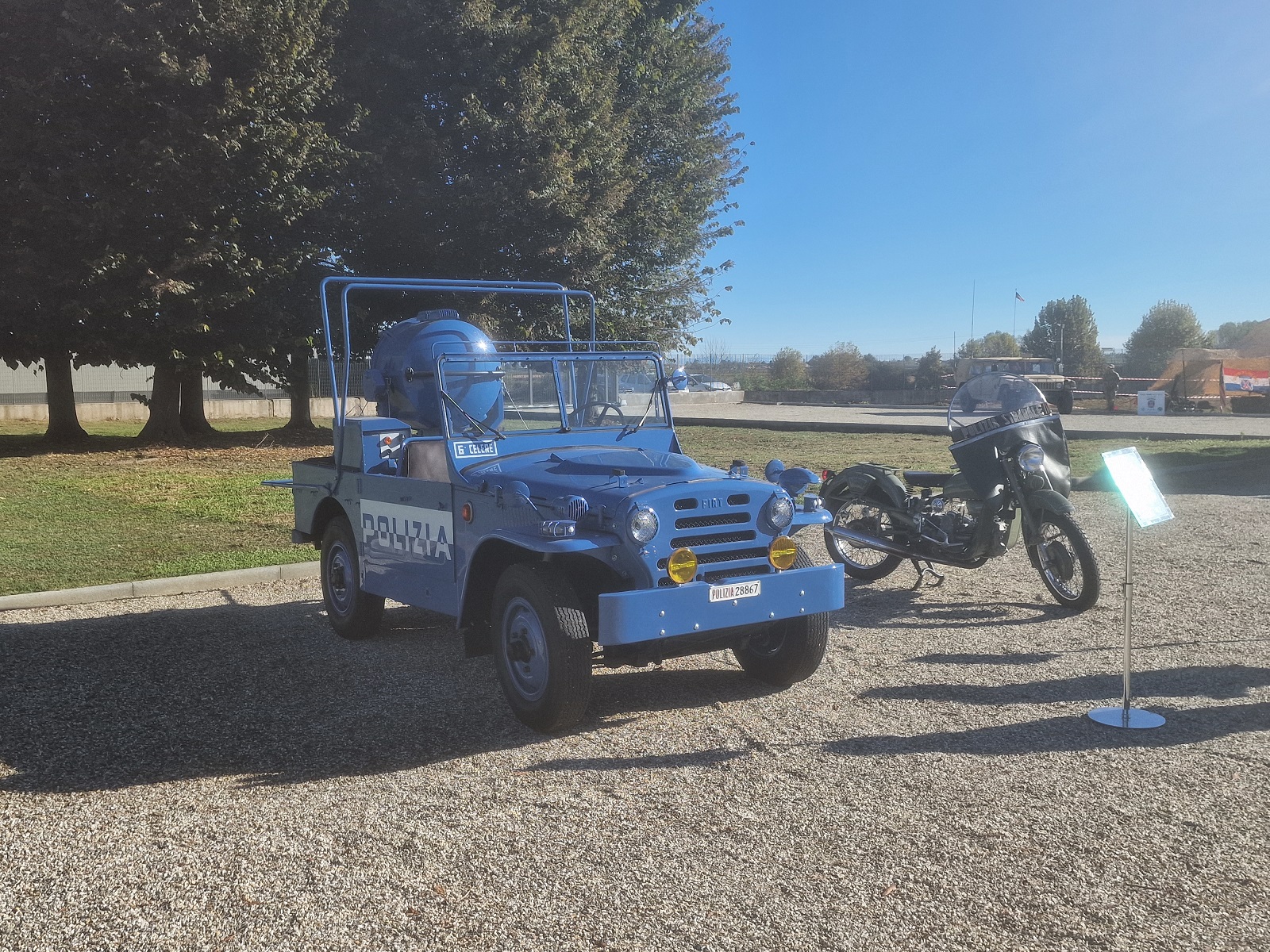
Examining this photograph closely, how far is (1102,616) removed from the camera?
7723 mm

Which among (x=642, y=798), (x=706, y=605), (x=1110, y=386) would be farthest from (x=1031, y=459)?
(x=1110, y=386)

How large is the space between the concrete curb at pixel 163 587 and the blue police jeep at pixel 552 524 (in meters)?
1.75

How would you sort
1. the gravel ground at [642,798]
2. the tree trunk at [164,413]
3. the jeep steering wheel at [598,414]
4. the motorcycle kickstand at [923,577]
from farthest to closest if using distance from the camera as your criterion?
1. the tree trunk at [164,413]
2. the motorcycle kickstand at [923,577]
3. the jeep steering wheel at [598,414]
4. the gravel ground at [642,798]

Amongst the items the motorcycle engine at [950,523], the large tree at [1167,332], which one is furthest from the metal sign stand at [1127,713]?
the large tree at [1167,332]

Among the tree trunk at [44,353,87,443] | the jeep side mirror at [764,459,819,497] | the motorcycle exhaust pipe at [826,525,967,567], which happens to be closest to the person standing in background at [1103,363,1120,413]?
the tree trunk at [44,353,87,443]

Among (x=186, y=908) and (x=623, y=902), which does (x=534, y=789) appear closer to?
(x=623, y=902)

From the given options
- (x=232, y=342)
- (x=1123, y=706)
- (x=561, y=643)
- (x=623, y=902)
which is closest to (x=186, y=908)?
(x=623, y=902)

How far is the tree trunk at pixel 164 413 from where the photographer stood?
24.2 metres

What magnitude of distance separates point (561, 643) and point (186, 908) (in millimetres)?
1959

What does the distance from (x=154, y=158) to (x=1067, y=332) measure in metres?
Answer: 79.4

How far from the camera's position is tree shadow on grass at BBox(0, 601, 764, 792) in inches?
195

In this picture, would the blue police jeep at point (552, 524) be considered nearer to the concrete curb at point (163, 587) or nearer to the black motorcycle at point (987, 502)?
the concrete curb at point (163, 587)

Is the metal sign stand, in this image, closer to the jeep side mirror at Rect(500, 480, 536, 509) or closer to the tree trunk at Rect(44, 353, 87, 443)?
the jeep side mirror at Rect(500, 480, 536, 509)

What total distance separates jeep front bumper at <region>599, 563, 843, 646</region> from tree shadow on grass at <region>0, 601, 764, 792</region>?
0.78 metres
